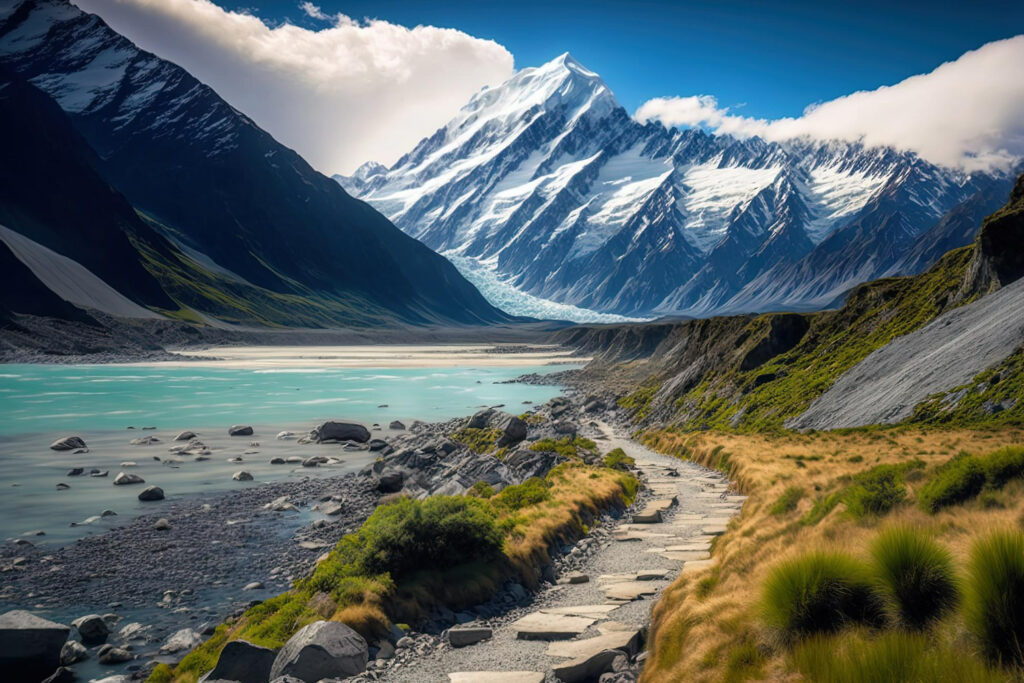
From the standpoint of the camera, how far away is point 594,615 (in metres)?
13.1

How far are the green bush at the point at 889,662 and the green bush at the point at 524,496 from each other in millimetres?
14966

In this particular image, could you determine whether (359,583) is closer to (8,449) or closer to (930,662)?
(930,662)

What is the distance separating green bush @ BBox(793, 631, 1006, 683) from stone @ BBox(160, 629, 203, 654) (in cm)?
1549

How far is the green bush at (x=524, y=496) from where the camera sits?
22.0 metres

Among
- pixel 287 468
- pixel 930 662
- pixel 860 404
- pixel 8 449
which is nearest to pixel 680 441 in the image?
pixel 860 404

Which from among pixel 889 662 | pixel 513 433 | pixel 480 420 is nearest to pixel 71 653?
Result: pixel 889 662

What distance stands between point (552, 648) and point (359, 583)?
15.8 feet

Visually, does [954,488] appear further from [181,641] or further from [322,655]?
[181,641]

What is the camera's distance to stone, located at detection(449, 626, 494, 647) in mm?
12914

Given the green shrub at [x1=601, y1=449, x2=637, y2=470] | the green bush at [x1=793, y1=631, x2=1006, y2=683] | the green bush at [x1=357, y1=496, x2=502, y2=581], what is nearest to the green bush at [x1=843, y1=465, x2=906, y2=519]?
the green bush at [x1=793, y1=631, x2=1006, y2=683]

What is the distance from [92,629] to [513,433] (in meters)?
27.9

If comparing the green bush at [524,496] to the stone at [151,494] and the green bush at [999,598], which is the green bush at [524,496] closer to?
the green bush at [999,598]

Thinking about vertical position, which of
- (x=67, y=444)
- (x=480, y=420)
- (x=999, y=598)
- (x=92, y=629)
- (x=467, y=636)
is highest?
(x=999, y=598)

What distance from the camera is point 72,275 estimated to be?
6919 inches
